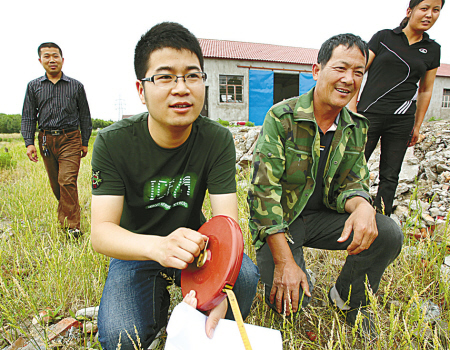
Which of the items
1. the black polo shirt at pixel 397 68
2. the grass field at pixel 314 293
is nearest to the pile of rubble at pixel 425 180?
the grass field at pixel 314 293

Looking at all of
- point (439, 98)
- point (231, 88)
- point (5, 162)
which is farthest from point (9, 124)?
point (439, 98)

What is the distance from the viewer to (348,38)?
5.69 ft

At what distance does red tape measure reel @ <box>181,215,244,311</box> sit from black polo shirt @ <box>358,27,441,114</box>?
2.47m

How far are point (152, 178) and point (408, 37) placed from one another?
113 inches

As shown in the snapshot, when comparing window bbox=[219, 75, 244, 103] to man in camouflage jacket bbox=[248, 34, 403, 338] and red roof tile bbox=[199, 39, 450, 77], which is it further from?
man in camouflage jacket bbox=[248, 34, 403, 338]

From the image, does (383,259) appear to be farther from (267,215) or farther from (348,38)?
(348,38)

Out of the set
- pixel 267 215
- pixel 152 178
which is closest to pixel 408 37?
pixel 267 215

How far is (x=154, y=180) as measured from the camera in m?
1.53

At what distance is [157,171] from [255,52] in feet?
52.4

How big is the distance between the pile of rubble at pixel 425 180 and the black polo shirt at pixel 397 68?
2.63 ft

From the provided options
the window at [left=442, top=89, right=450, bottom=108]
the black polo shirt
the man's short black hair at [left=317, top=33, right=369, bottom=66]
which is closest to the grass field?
the black polo shirt

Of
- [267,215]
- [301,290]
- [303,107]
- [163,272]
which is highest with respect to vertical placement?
[303,107]

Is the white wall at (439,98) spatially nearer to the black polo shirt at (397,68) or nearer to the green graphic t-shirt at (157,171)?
the black polo shirt at (397,68)

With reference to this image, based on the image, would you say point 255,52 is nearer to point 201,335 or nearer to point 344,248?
point 344,248
